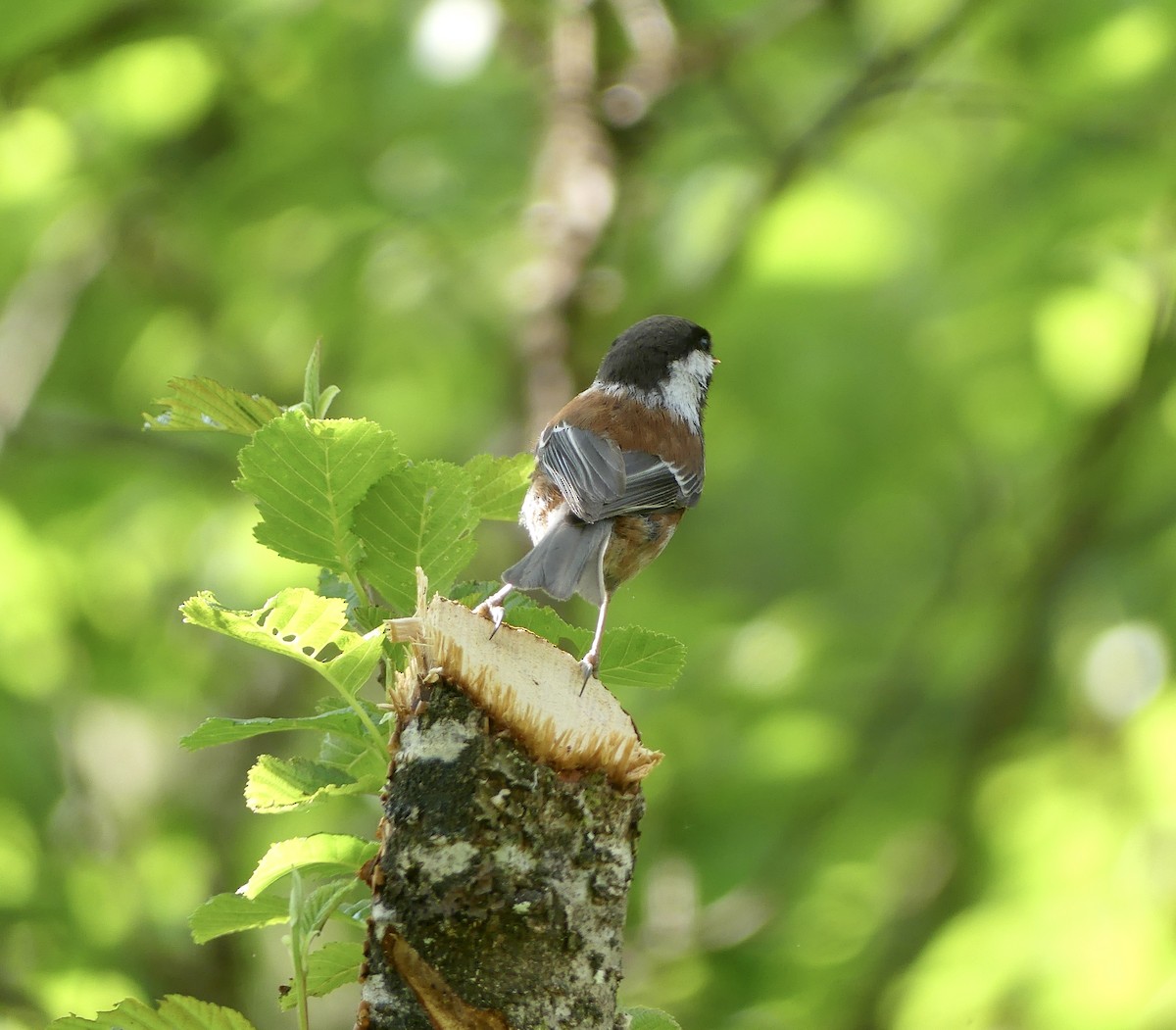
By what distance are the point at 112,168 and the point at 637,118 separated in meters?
2.69

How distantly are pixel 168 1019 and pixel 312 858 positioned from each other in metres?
0.26

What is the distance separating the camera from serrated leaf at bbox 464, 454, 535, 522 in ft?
6.50

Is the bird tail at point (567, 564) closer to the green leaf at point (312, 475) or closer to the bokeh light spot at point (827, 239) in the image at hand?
the green leaf at point (312, 475)

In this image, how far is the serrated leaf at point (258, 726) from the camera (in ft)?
5.33

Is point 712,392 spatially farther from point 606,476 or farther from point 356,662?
point 356,662

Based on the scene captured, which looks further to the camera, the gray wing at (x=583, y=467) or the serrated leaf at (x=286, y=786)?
the gray wing at (x=583, y=467)

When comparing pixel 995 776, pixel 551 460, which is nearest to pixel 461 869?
pixel 551 460

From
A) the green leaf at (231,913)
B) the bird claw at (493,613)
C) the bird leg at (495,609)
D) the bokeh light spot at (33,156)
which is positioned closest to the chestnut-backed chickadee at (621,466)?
the bird leg at (495,609)

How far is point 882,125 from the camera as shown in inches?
291

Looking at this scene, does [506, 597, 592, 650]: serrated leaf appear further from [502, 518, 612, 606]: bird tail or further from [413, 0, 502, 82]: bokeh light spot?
[413, 0, 502, 82]: bokeh light spot

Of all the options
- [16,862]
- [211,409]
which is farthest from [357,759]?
[16,862]

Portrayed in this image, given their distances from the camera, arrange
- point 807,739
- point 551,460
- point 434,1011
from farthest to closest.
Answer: point 807,739 < point 551,460 < point 434,1011

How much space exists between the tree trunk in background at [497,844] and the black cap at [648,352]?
2.33m

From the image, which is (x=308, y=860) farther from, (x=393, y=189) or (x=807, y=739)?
(x=393, y=189)
